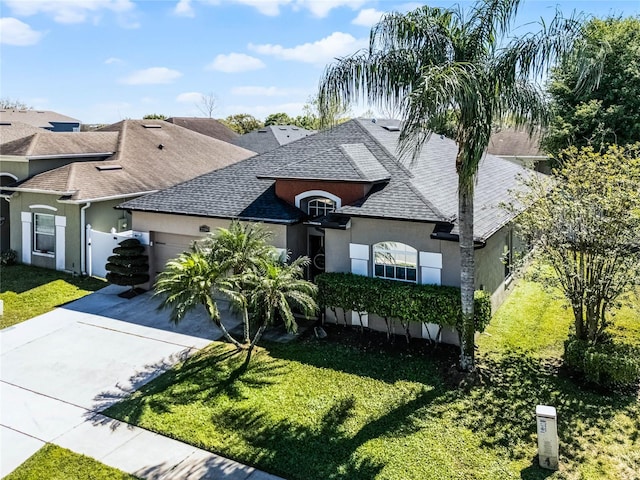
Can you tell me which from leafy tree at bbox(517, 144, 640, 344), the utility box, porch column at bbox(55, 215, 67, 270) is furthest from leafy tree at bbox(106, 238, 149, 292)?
the utility box

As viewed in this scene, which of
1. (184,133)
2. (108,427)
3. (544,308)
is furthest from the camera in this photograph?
(184,133)

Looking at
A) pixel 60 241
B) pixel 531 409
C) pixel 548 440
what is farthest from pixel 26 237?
pixel 548 440

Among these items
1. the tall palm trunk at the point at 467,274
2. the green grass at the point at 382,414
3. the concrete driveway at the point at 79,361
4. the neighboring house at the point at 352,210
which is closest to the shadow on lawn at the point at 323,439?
the green grass at the point at 382,414

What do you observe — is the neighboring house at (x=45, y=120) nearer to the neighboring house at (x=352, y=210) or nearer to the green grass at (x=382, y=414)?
the neighboring house at (x=352, y=210)

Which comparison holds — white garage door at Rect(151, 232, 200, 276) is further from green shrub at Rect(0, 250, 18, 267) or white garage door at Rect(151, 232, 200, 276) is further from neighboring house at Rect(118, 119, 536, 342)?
green shrub at Rect(0, 250, 18, 267)

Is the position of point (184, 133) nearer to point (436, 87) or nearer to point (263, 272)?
point (263, 272)

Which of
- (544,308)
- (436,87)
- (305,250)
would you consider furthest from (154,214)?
(544,308)
